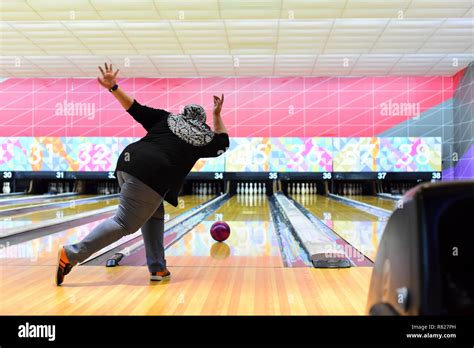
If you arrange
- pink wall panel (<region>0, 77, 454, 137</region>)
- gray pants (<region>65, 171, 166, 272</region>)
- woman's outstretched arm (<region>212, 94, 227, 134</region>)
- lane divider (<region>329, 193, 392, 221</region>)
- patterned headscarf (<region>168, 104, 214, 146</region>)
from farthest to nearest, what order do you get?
pink wall panel (<region>0, 77, 454, 137</region>)
lane divider (<region>329, 193, 392, 221</region>)
woman's outstretched arm (<region>212, 94, 227, 134</region>)
patterned headscarf (<region>168, 104, 214, 146</region>)
gray pants (<region>65, 171, 166, 272</region>)

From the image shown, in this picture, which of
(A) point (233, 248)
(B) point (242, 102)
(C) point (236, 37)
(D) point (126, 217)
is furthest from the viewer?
(B) point (242, 102)

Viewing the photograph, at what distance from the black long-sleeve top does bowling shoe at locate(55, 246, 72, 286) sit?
1.62ft

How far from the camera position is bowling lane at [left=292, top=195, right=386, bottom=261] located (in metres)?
3.67

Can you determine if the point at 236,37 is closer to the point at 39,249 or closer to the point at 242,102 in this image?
the point at 242,102

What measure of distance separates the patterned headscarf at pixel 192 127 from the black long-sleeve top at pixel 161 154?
2 cm

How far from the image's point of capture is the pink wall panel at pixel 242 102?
1031cm

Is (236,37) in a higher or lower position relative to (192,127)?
higher

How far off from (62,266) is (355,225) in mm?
3220

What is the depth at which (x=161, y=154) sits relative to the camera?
2.38 m

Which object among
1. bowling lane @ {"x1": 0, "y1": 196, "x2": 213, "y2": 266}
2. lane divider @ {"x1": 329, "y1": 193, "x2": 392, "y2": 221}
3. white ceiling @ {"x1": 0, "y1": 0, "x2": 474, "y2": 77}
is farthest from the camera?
white ceiling @ {"x1": 0, "y1": 0, "x2": 474, "y2": 77}

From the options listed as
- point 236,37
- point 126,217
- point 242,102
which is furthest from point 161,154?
point 242,102

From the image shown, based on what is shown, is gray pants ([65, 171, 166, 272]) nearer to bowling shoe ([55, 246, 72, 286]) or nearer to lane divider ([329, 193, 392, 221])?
bowling shoe ([55, 246, 72, 286])

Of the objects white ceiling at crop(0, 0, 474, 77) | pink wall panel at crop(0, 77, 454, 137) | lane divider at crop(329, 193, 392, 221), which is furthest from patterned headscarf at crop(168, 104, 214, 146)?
pink wall panel at crop(0, 77, 454, 137)

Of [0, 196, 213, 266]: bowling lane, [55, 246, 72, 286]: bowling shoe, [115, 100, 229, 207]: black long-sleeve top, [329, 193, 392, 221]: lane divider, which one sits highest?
[115, 100, 229, 207]: black long-sleeve top
